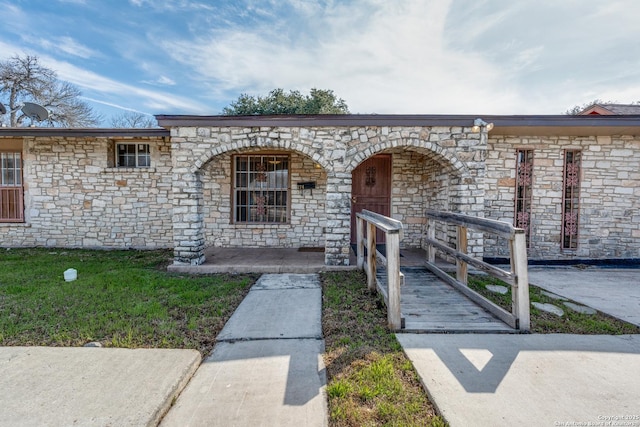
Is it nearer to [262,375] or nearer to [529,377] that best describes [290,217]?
[262,375]

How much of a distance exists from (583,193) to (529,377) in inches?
230

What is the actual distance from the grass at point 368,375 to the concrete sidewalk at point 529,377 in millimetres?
113

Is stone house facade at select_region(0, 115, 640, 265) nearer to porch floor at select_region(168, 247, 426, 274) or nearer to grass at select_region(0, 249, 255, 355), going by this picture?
porch floor at select_region(168, 247, 426, 274)

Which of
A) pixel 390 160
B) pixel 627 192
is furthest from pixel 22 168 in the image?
pixel 627 192

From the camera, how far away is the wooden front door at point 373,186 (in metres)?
7.21

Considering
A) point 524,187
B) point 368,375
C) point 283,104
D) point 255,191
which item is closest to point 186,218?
point 255,191

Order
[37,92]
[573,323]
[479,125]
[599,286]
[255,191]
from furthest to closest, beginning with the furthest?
[37,92] < [255,191] < [479,125] < [599,286] < [573,323]

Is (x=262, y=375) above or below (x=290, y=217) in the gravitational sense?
below

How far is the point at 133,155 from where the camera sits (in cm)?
725

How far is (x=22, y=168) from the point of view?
7.05 metres

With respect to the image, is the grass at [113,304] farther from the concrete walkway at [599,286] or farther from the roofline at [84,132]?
the concrete walkway at [599,286]

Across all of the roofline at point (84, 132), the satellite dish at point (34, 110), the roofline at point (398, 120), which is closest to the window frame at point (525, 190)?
the roofline at point (398, 120)

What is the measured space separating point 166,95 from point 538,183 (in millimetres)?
14870

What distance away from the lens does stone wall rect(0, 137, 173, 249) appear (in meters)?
7.02
